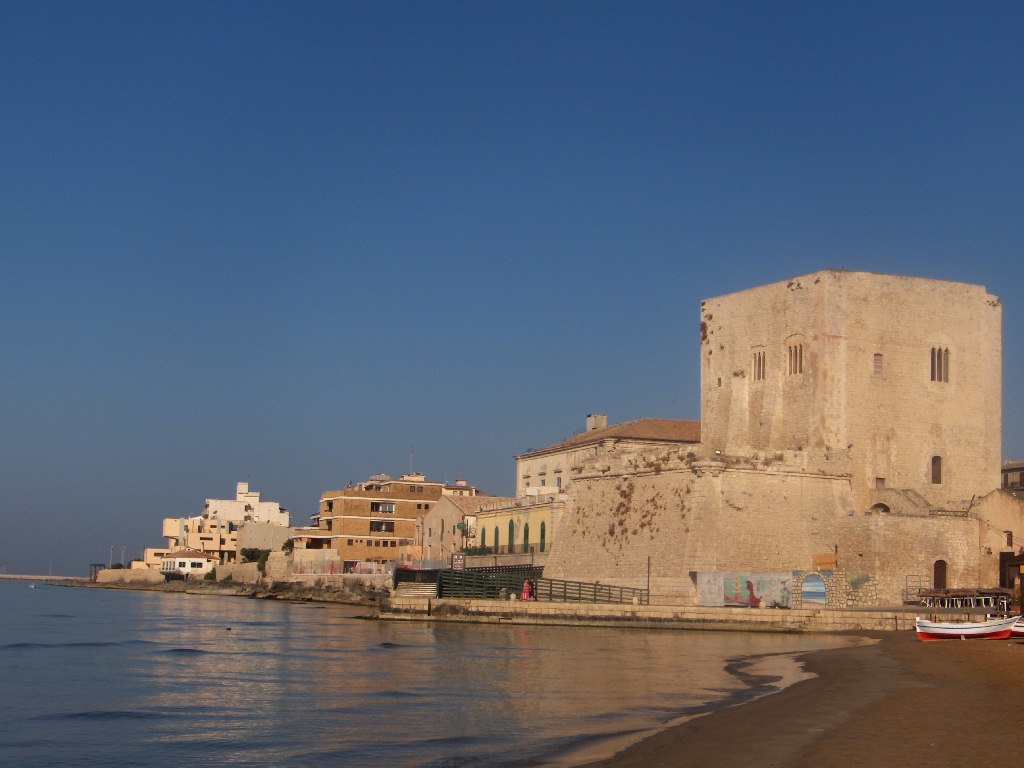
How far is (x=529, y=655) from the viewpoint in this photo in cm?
2850

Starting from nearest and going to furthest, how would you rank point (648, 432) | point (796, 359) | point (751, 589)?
point (751, 589)
point (796, 359)
point (648, 432)

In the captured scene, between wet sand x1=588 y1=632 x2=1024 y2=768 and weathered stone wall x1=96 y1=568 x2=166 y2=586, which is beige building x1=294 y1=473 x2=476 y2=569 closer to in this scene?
weathered stone wall x1=96 y1=568 x2=166 y2=586

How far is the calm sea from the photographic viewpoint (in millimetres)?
16203

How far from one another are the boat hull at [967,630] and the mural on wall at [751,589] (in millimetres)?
7384

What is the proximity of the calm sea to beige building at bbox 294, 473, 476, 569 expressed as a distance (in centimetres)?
3354

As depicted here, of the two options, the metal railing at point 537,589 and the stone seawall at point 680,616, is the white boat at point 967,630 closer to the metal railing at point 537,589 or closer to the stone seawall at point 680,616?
the stone seawall at point 680,616

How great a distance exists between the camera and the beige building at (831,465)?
3694 centimetres

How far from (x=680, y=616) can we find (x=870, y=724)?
19863mm

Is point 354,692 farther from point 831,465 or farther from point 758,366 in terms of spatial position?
point 758,366

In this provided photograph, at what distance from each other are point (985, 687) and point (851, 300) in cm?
2179

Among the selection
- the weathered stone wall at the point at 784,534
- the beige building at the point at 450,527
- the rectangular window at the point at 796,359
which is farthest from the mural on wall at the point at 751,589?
the beige building at the point at 450,527

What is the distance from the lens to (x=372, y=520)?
73875mm

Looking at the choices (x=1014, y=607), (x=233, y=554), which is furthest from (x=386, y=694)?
(x=233, y=554)

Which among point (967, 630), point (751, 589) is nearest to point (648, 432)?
point (751, 589)
